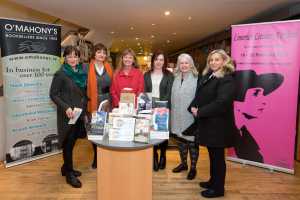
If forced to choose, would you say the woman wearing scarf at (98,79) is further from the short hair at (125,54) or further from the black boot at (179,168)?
the black boot at (179,168)

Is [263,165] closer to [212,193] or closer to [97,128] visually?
[212,193]

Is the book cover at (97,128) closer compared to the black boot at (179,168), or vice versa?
the book cover at (97,128)

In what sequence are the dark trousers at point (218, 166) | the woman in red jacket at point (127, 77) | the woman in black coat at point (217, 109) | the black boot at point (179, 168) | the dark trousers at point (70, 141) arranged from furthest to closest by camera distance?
the black boot at point (179, 168)
the woman in red jacket at point (127, 77)
the dark trousers at point (70, 141)
the dark trousers at point (218, 166)
the woman in black coat at point (217, 109)

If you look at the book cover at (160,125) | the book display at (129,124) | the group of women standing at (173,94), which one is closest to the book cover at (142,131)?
the book display at (129,124)

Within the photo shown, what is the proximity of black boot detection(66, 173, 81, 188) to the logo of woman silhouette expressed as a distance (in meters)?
2.13

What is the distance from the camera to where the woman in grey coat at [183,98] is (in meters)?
2.84

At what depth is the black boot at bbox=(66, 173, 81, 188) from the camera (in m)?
2.81

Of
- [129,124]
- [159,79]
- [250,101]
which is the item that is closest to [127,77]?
[159,79]

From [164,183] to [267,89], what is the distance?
1.74 metres

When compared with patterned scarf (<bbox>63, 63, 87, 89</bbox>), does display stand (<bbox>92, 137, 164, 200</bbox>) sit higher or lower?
lower

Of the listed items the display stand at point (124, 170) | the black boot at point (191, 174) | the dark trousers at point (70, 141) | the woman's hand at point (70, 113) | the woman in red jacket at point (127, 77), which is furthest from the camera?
the black boot at point (191, 174)

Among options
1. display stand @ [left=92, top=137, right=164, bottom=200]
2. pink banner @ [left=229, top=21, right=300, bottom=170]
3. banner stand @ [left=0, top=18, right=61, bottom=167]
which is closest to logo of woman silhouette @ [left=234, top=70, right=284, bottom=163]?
pink banner @ [left=229, top=21, right=300, bottom=170]

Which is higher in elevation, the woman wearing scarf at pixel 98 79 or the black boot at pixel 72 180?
the woman wearing scarf at pixel 98 79

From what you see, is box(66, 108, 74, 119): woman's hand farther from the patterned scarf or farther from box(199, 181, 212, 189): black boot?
box(199, 181, 212, 189): black boot
